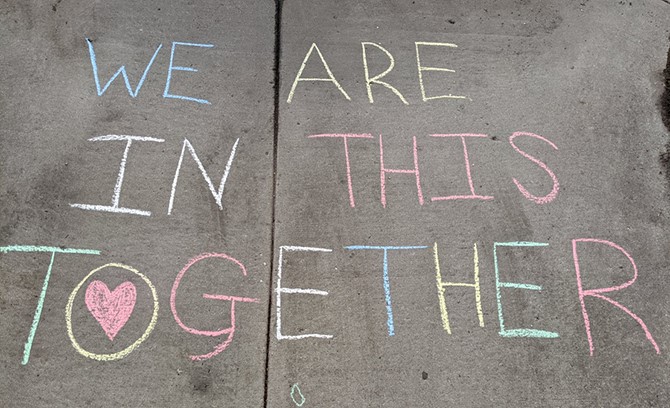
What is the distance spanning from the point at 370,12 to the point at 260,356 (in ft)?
10.1

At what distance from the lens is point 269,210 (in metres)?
3.41

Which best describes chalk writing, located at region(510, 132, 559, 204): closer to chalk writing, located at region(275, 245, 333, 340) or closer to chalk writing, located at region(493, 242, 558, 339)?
chalk writing, located at region(493, 242, 558, 339)

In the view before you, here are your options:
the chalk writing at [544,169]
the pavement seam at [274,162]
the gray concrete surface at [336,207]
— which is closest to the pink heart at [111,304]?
the gray concrete surface at [336,207]

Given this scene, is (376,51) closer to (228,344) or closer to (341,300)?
(341,300)

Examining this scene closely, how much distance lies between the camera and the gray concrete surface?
303 centimetres

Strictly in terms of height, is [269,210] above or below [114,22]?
below

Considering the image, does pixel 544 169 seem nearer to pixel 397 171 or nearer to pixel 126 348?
pixel 397 171

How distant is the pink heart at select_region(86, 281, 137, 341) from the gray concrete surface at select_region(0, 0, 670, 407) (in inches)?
0.6

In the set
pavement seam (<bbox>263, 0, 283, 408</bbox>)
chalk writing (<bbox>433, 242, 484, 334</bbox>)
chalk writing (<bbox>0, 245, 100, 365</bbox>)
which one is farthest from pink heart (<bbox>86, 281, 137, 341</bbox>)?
chalk writing (<bbox>433, 242, 484, 334</bbox>)

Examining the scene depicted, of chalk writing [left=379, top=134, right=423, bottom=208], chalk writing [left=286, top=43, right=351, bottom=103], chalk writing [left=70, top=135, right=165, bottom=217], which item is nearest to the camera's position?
chalk writing [left=70, top=135, right=165, bottom=217]

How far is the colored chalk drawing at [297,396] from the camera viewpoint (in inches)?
116

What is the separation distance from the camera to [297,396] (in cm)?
297

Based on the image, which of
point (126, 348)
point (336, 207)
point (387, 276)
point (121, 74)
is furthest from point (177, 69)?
point (387, 276)

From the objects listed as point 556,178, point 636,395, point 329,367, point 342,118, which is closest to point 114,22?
point 342,118
